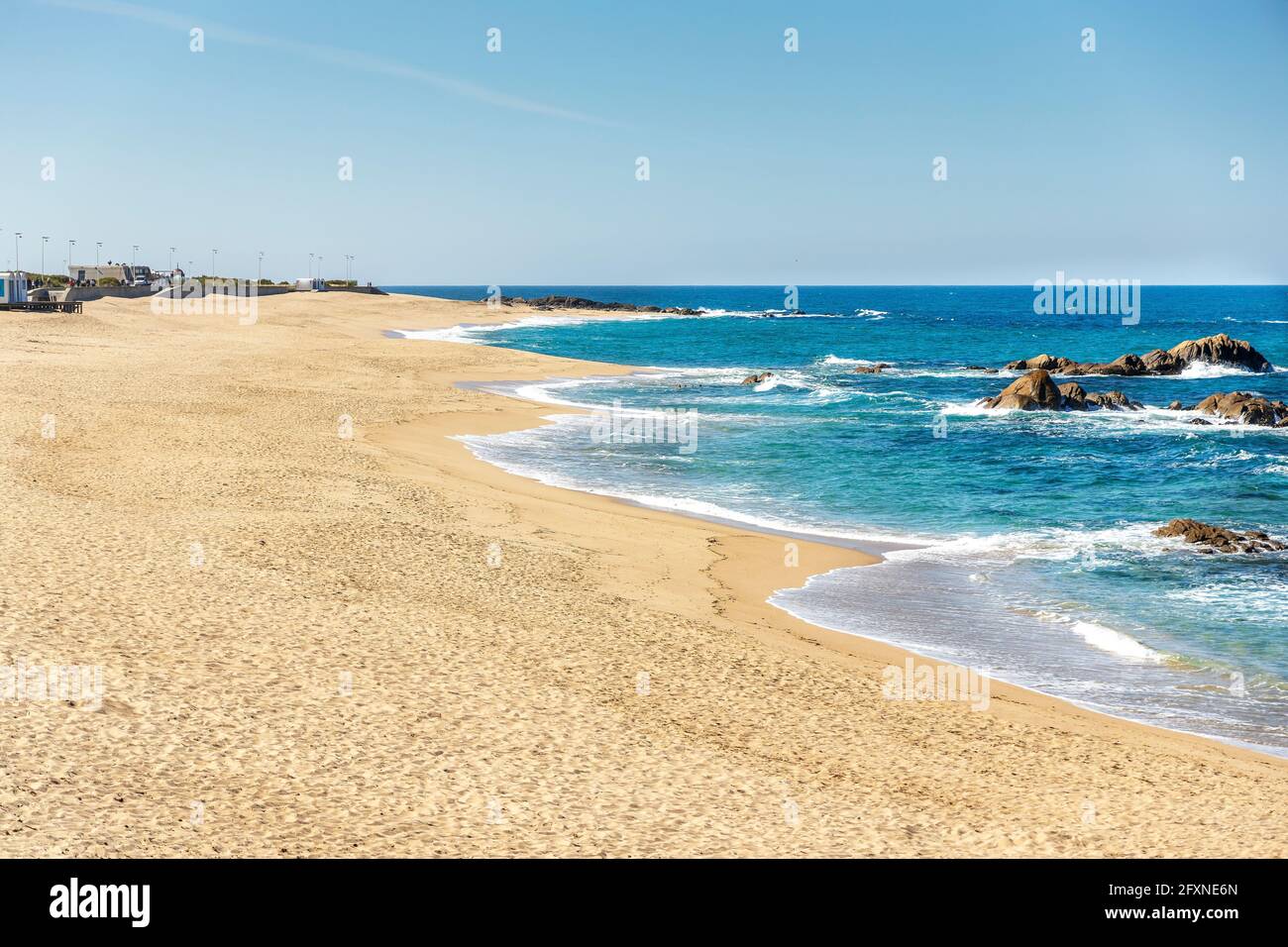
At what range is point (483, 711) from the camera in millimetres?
11781

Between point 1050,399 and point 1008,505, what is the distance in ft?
74.2

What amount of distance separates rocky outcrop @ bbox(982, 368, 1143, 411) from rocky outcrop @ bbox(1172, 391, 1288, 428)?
365cm

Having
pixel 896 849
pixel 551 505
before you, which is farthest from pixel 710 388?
pixel 896 849

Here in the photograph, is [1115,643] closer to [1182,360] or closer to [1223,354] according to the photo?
[1182,360]

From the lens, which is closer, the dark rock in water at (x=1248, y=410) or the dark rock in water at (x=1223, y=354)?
the dark rock in water at (x=1248, y=410)

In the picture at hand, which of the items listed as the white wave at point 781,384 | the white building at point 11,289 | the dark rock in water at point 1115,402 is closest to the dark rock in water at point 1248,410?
the dark rock in water at point 1115,402

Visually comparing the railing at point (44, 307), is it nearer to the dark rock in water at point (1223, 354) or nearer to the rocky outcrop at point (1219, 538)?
the rocky outcrop at point (1219, 538)

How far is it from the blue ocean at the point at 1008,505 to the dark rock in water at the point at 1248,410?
5.18 feet

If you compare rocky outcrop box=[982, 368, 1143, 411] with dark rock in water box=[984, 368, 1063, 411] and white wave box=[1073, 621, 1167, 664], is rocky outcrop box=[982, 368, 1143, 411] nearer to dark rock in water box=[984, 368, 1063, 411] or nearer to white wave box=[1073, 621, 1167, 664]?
dark rock in water box=[984, 368, 1063, 411]

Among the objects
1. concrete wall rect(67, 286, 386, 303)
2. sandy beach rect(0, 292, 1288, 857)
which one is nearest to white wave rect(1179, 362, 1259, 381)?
sandy beach rect(0, 292, 1288, 857)

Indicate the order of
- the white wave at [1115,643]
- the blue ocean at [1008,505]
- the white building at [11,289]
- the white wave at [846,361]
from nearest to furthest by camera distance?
the blue ocean at [1008,505] < the white wave at [1115,643] < the white building at [11,289] < the white wave at [846,361]

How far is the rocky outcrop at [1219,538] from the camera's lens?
73.8ft

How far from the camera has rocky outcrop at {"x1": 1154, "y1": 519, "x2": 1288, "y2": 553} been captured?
22.5m
